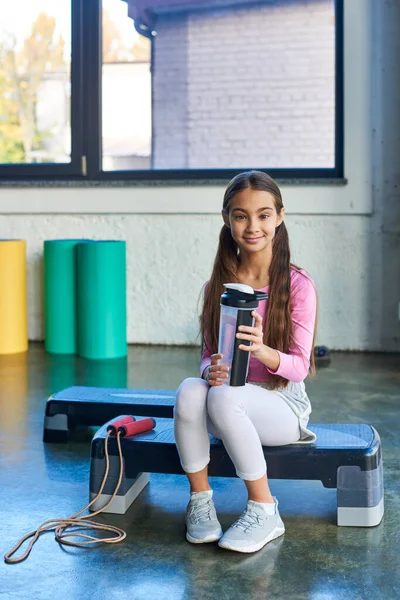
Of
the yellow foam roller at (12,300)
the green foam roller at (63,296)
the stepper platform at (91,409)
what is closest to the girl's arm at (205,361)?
the stepper platform at (91,409)

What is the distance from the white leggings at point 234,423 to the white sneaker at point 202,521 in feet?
0.26

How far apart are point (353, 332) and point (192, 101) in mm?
1638

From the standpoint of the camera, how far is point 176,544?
6.90 feet

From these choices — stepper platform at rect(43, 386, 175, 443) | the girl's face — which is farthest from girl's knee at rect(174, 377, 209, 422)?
stepper platform at rect(43, 386, 175, 443)

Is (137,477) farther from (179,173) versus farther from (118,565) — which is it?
(179,173)

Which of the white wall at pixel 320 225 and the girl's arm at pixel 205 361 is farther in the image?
the white wall at pixel 320 225

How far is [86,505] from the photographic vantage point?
2354mm

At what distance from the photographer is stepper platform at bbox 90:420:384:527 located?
2.19 metres

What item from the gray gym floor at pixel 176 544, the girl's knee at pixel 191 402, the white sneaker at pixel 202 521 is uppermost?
the girl's knee at pixel 191 402

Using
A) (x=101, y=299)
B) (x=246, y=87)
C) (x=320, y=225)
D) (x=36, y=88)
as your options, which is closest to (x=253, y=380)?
(x=101, y=299)

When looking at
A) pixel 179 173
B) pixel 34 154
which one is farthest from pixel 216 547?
pixel 34 154

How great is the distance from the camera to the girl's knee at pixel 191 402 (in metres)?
2.12

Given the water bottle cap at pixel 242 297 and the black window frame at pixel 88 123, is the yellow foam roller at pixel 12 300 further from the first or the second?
the water bottle cap at pixel 242 297

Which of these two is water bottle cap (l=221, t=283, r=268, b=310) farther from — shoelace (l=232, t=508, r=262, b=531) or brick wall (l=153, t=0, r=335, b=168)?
brick wall (l=153, t=0, r=335, b=168)
